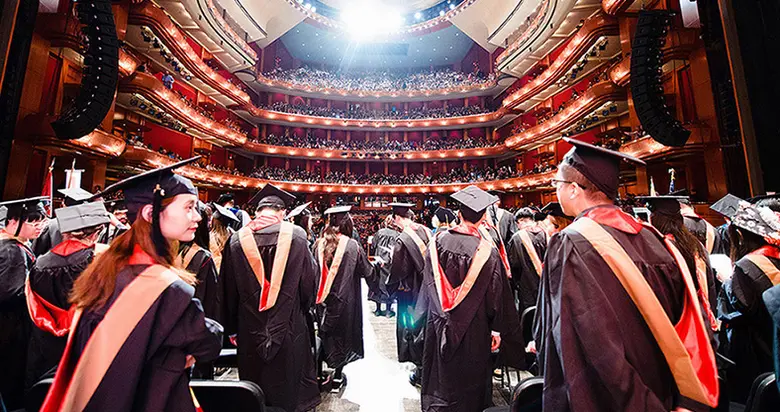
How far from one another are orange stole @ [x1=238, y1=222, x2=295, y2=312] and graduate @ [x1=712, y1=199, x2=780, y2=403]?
384 centimetres

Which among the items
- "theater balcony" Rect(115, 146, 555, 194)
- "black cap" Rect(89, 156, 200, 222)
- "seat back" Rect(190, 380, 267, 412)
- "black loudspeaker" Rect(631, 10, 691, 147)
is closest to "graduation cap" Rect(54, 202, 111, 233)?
"black cap" Rect(89, 156, 200, 222)

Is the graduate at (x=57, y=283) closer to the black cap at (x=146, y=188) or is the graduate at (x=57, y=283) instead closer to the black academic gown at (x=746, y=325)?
the black cap at (x=146, y=188)

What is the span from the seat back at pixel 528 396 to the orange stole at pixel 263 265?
216 cm

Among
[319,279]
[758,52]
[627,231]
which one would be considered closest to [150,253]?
[627,231]

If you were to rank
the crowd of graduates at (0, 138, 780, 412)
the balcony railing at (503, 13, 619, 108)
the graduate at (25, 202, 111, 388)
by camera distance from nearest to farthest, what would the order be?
the crowd of graduates at (0, 138, 780, 412) → the graduate at (25, 202, 111, 388) → the balcony railing at (503, 13, 619, 108)

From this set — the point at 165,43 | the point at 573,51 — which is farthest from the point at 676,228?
the point at 165,43

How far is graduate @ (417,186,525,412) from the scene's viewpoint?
3.09m

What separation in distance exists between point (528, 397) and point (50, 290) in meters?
3.77

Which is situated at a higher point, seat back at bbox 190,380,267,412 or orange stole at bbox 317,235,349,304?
orange stole at bbox 317,235,349,304

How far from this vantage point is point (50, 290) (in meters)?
2.70

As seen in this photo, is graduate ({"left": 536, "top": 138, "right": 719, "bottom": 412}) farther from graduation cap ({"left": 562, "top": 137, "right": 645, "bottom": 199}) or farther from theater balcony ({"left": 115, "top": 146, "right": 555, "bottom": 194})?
theater balcony ({"left": 115, "top": 146, "right": 555, "bottom": 194})

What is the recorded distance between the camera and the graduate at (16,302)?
291cm

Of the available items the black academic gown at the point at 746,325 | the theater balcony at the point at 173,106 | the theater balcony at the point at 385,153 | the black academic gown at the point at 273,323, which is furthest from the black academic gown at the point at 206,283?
the theater balcony at the point at 385,153

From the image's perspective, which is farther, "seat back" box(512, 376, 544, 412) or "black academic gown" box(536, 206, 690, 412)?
"seat back" box(512, 376, 544, 412)
